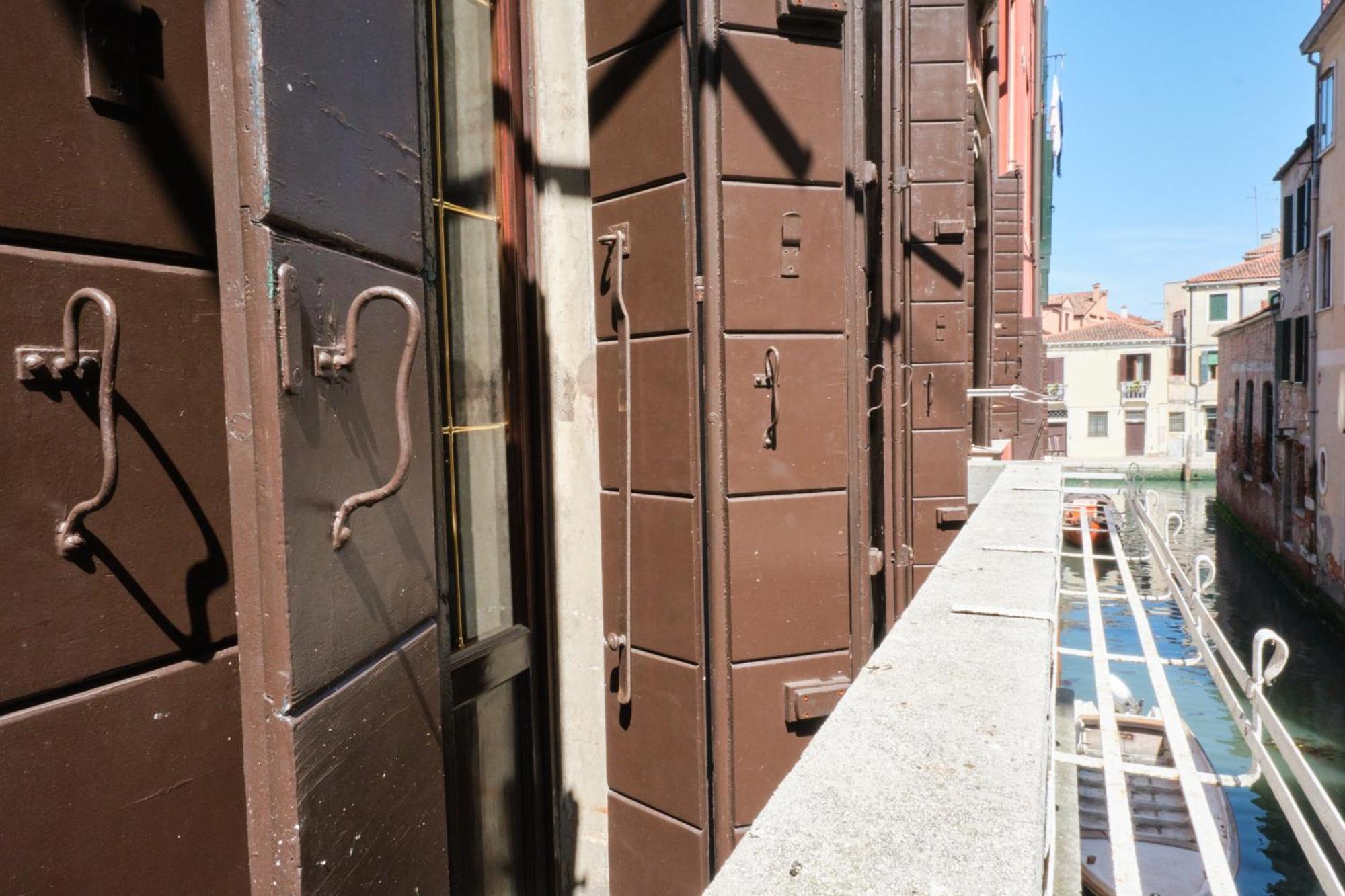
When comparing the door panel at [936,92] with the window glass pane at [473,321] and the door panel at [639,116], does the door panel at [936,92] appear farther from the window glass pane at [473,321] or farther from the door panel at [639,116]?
the window glass pane at [473,321]

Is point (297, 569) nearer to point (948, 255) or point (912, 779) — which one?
point (912, 779)

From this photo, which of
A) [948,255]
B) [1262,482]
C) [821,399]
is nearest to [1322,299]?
[1262,482]

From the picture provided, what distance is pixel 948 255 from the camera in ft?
20.6

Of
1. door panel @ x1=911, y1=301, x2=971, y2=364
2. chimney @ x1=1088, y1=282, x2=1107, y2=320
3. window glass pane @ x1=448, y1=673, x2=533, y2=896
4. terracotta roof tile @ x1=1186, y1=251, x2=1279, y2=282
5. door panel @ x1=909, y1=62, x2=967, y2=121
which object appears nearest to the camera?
window glass pane @ x1=448, y1=673, x2=533, y2=896

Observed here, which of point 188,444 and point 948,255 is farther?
point 948,255

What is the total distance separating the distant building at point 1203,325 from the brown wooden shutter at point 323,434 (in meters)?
47.0

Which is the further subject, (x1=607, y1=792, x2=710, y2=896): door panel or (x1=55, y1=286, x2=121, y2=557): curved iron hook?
(x1=607, y1=792, x2=710, y2=896): door panel

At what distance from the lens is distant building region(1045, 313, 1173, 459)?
159 feet

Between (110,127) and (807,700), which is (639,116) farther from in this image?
(807,700)

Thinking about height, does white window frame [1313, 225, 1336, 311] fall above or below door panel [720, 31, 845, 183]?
above

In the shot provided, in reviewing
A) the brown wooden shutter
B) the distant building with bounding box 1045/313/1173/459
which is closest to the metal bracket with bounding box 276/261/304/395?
the brown wooden shutter

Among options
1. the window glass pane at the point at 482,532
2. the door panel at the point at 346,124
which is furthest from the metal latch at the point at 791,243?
the door panel at the point at 346,124

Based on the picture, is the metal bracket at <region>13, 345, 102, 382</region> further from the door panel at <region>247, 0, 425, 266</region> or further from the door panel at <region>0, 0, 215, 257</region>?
the door panel at <region>247, 0, 425, 266</region>

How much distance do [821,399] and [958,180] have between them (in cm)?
350
